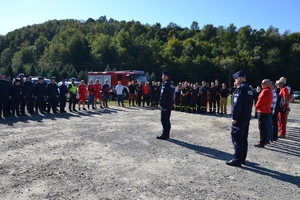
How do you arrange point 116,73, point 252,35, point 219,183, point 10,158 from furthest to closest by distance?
point 252,35
point 116,73
point 10,158
point 219,183

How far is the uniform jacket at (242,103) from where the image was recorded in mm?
6840

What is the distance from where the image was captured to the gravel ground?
5.20 meters

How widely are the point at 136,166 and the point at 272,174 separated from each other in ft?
9.90

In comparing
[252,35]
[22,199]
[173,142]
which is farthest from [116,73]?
[252,35]

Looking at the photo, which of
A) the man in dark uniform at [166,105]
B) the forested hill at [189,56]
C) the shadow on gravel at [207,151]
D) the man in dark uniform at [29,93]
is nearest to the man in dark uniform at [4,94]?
the man in dark uniform at [29,93]

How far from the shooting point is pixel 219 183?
575 cm

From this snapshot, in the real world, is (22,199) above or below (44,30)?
below

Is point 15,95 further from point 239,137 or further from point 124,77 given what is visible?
point 124,77

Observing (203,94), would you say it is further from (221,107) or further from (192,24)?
(192,24)

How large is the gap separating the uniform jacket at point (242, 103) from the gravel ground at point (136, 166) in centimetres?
121

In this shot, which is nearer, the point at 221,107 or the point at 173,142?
the point at 173,142

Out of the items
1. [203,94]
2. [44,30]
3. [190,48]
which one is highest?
[44,30]

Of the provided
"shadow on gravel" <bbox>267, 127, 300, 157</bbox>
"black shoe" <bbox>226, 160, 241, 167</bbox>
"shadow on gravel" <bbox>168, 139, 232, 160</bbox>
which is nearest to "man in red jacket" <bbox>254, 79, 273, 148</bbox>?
"shadow on gravel" <bbox>267, 127, 300, 157</bbox>

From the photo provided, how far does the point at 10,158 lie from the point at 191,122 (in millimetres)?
8572
